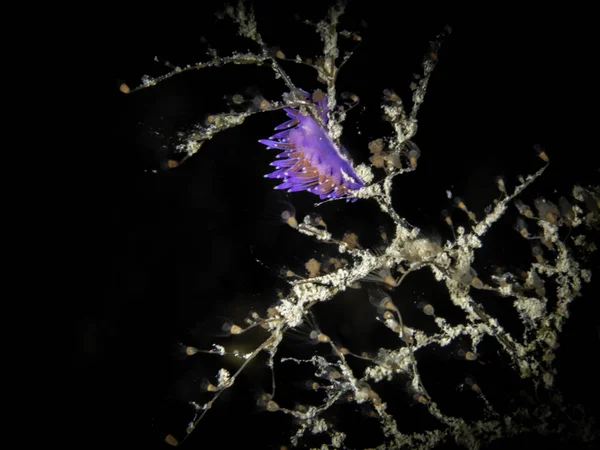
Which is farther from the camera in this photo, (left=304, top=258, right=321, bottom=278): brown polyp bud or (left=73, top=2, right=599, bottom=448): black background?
(left=304, top=258, right=321, bottom=278): brown polyp bud

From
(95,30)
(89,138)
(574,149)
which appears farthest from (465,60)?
(89,138)

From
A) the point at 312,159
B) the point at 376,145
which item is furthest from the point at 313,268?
the point at 376,145

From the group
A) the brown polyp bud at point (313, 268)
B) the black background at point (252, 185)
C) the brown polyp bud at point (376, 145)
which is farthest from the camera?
the brown polyp bud at point (313, 268)

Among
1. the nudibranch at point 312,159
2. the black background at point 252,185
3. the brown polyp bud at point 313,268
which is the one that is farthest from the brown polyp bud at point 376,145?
the brown polyp bud at point 313,268

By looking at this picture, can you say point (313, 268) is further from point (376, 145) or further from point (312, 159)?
point (376, 145)

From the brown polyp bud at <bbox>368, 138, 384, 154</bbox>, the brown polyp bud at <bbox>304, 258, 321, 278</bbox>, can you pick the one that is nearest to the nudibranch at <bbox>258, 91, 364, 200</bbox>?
the brown polyp bud at <bbox>368, 138, 384, 154</bbox>

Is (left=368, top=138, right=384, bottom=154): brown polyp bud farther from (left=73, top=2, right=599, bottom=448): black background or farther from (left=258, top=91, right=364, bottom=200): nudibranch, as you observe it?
(left=73, top=2, right=599, bottom=448): black background

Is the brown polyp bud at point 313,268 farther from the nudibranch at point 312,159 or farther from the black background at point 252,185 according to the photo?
the nudibranch at point 312,159

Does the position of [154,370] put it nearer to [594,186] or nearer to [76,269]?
[76,269]
